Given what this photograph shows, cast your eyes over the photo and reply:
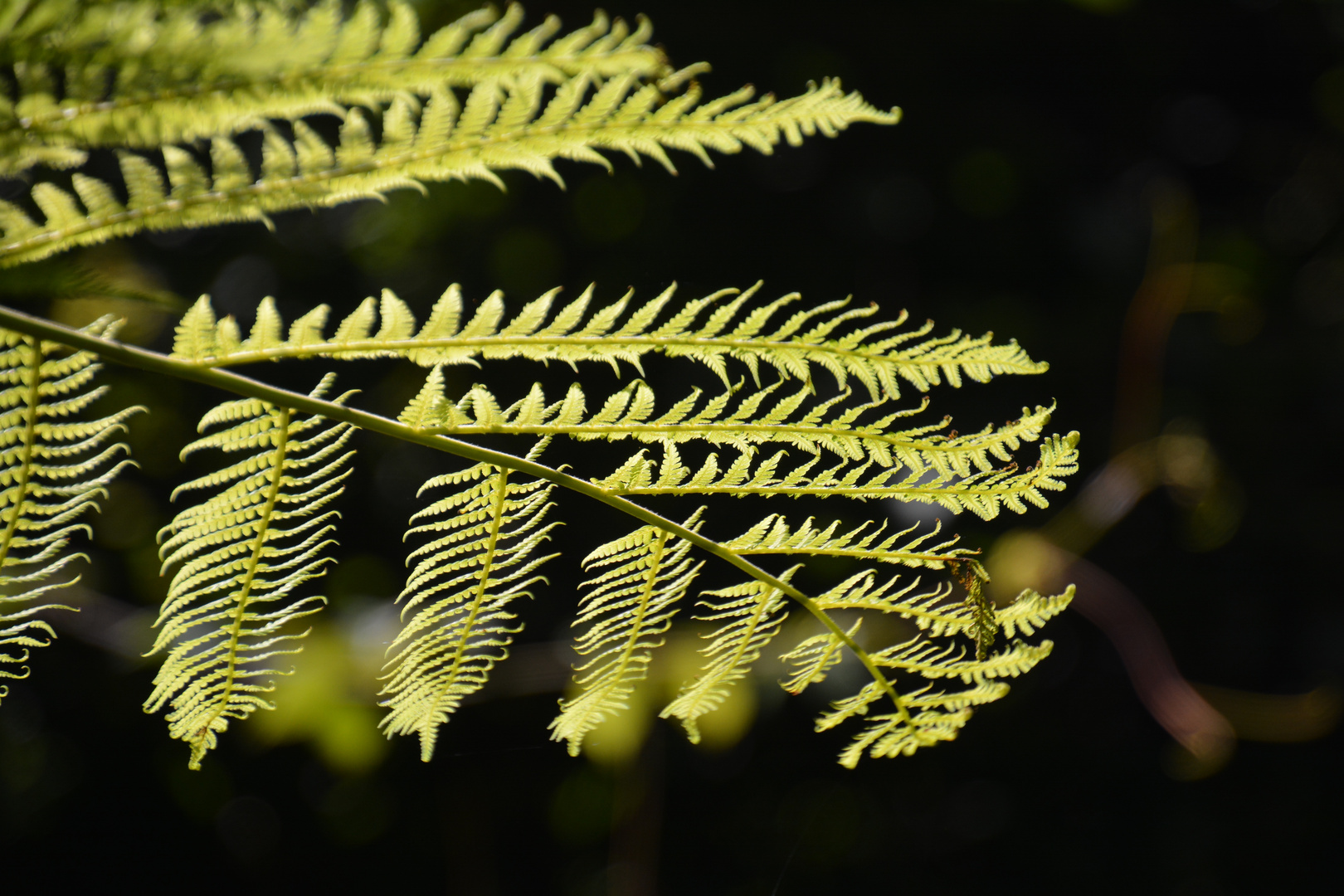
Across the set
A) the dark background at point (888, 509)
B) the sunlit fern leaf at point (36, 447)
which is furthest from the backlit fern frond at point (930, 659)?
the dark background at point (888, 509)

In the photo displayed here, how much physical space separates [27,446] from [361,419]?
0.75 feet

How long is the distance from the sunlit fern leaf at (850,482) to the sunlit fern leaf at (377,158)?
0.19 meters

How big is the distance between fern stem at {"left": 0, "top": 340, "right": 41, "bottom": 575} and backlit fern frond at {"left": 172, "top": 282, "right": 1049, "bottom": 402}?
0.10m

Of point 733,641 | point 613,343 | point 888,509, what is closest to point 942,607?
point 733,641

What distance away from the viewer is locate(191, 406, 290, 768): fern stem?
1.59 feet

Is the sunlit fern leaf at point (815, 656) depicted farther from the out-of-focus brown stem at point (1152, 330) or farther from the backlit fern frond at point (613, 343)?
the out-of-focus brown stem at point (1152, 330)

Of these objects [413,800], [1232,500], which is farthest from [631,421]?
[1232,500]

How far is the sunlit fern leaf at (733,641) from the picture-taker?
519mm

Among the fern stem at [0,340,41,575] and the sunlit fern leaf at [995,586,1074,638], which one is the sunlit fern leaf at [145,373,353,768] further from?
the sunlit fern leaf at [995,586,1074,638]

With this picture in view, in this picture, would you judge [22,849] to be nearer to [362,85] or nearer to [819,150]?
[362,85]

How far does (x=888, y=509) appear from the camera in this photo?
1793 millimetres

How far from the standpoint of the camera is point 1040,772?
2002mm

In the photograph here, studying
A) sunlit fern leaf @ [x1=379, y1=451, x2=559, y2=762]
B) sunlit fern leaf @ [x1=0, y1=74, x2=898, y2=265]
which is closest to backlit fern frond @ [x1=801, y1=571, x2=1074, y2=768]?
sunlit fern leaf @ [x1=379, y1=451, x2=559, y2=762]

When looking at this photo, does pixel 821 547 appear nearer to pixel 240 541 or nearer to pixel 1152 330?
pixel 240 541
